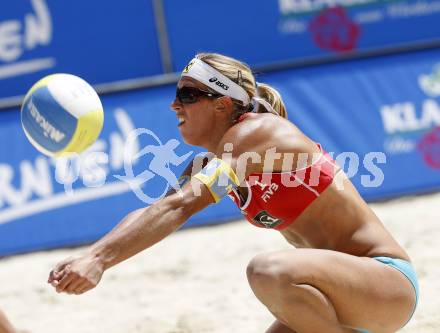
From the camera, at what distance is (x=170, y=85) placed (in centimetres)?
Answer: 599

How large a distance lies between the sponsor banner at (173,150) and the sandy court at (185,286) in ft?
0.65

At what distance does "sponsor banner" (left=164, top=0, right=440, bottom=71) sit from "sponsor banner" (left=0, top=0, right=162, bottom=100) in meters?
0.28

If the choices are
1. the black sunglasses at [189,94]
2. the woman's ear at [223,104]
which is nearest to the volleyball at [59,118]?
the black sunglasses at [189,94]

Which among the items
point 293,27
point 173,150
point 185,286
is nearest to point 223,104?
point 185,286

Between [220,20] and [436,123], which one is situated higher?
[220,20]

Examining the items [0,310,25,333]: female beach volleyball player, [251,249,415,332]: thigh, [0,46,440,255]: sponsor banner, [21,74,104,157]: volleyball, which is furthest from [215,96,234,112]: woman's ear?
[0,46,440,255]: sponsor banner

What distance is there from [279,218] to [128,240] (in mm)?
610

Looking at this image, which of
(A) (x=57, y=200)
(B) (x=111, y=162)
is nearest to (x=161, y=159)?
(B) (x=111, y=162)

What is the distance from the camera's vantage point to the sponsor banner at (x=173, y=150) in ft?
18.7

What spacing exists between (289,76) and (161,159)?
3.87 ft

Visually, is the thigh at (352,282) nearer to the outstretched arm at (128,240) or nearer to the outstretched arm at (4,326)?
the outstretched arm at (128,240)

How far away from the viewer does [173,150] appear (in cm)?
586

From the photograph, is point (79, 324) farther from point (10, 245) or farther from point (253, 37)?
point (253, 37)

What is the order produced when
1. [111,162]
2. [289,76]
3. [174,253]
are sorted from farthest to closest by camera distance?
1. [289,76]
2. [111,162]
3. [174,253]
